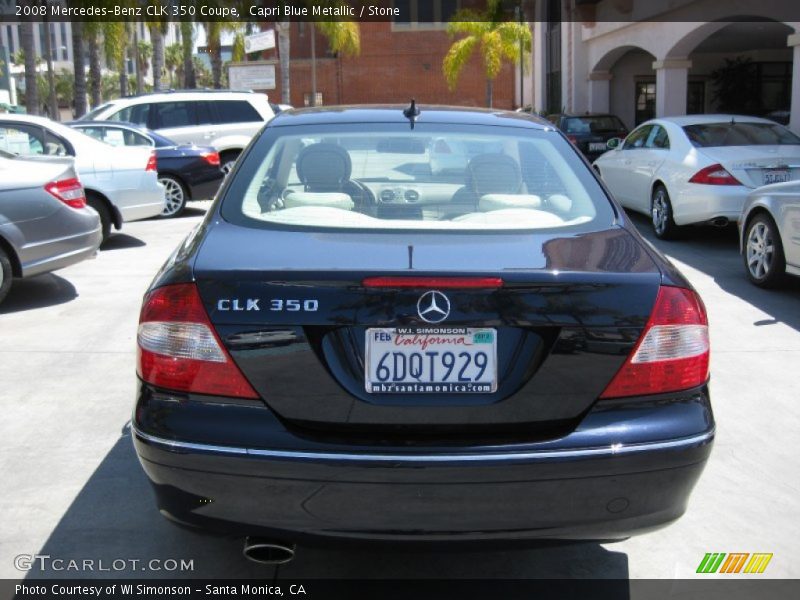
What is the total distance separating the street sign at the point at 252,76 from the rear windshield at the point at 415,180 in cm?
4524

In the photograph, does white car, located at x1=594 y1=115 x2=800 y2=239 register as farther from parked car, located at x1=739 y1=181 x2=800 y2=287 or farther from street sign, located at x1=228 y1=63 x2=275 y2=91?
street sign, located at x1=228 y1=63 x2=275 y2=91

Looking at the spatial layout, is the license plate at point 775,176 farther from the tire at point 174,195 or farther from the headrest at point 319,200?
the tire at point 174,195

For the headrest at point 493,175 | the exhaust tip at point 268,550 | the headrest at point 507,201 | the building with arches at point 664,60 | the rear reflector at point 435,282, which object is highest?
the building with arches at point 664,60

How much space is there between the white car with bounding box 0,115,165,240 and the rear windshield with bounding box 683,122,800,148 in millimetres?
6515

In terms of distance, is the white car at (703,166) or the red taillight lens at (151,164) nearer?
the white car at (703,166)

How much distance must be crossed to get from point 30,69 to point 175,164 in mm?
16474

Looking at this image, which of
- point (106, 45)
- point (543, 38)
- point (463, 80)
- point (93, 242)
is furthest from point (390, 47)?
point (93, 242)

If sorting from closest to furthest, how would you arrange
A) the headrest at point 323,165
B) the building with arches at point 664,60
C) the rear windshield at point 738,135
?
the headrest at point 323,165 → the rear windshield at point 738,135 → the building with arches at point 664,60

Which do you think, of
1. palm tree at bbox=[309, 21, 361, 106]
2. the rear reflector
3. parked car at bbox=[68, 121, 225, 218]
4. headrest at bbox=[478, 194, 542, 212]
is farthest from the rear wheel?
palm tree at bbox=[309, 21, 361, 106]

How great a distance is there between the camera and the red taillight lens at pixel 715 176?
9.85 metres

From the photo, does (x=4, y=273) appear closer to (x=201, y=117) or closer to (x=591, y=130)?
(x=201, y=117)

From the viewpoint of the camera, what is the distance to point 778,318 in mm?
7008

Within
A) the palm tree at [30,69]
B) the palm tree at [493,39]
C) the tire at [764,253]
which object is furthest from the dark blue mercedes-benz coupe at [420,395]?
the palm tree at [493,39]

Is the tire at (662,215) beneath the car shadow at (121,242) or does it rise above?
above
